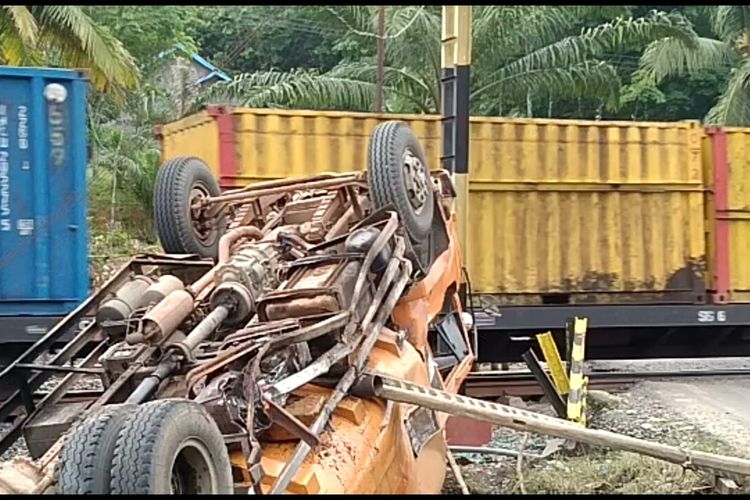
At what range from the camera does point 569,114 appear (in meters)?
29.1

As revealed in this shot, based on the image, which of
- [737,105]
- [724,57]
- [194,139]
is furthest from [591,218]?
[724,57]

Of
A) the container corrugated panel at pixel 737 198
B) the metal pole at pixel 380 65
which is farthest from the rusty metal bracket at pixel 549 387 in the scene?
the metal pole at pixel 380 65

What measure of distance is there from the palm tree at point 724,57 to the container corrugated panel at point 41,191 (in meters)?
14.9

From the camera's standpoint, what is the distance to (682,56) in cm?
2248

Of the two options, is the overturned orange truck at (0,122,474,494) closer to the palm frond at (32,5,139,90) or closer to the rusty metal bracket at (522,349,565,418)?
the rusty metal bracket at (522,349,565,418)

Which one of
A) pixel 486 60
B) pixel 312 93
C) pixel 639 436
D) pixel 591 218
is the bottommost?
pixel 639 436

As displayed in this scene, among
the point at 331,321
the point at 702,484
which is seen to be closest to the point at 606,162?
the point at 702,484

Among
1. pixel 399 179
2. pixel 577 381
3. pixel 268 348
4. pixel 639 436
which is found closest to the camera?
pixel 268 348

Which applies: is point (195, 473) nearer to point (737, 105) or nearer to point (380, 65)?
point (380, 65)

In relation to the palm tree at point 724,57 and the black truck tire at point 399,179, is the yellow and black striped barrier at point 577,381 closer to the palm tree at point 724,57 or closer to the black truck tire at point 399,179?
the black truck tire at point 399,179

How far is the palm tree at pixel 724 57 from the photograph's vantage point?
1995 cm

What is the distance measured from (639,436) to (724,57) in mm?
18362

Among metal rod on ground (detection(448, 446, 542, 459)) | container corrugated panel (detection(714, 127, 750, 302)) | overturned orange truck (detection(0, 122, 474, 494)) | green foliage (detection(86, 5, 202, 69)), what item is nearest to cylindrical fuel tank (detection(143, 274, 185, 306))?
overturned orange truck (detection(0, 122, 474, 494))

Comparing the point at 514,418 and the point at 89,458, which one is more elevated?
the point at 89,458
